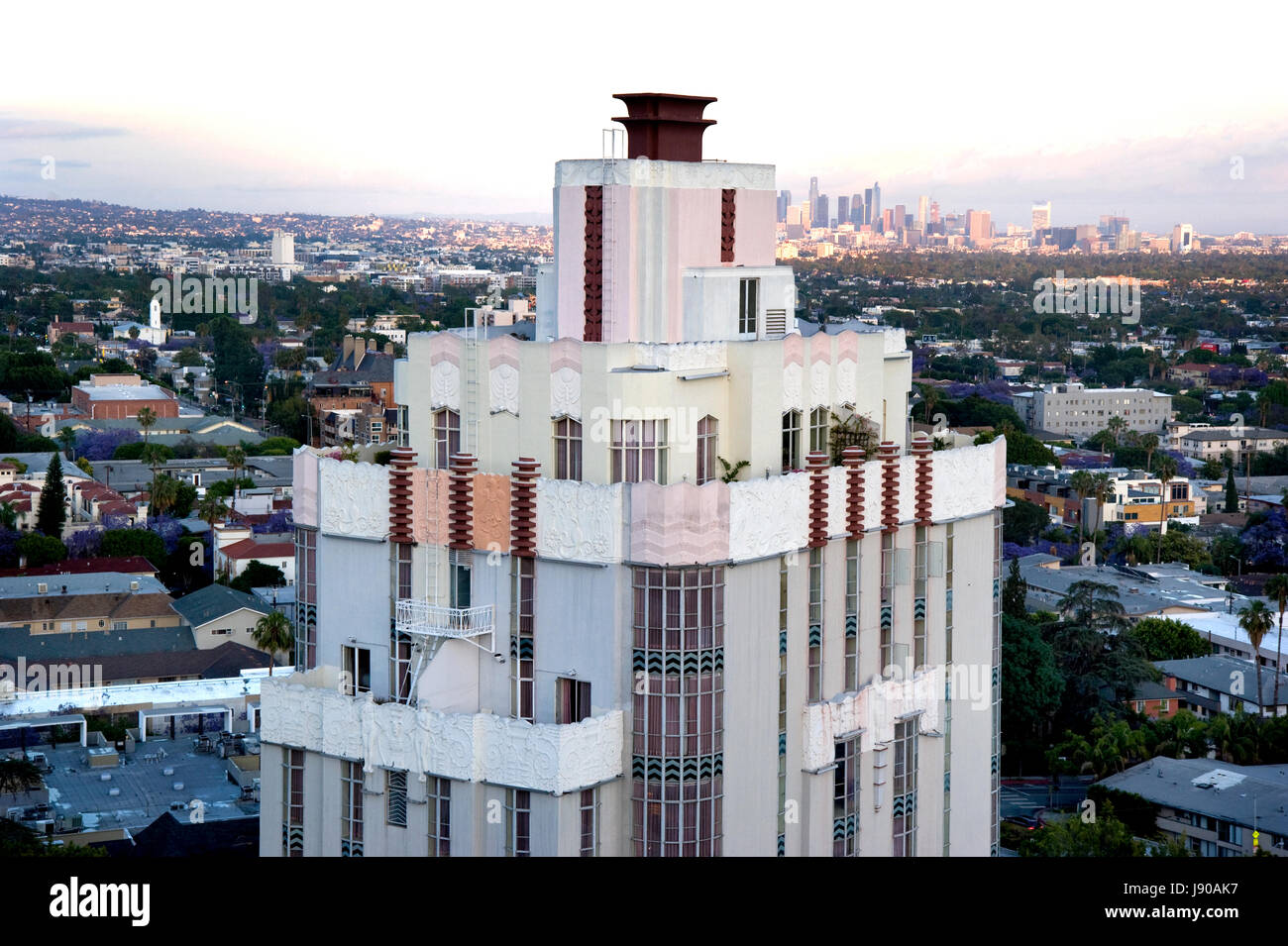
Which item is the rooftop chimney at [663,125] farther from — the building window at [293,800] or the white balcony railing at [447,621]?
the building window at [293,800]

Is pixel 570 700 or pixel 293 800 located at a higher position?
pixel 570 700

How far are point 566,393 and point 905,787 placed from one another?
9227 mm

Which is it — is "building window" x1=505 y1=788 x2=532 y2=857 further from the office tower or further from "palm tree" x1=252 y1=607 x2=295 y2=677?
"palm tree" x1=252 y1=607 x2=295 y2=677

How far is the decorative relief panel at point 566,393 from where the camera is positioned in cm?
2841

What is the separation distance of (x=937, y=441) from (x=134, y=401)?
123 metres

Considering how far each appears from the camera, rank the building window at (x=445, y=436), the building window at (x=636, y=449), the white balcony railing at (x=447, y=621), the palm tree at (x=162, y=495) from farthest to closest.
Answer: the palm tree at (x=162, y=495), the building window at (x=445, y=436), the white balcony railing at (x=447, y=621), the building window at (x=636, y=449)

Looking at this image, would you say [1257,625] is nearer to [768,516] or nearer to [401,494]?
[768,516]

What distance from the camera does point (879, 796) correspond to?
31.0 meters

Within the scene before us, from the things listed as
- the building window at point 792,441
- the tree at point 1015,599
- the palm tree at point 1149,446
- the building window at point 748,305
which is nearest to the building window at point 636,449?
the building window at point 792,441

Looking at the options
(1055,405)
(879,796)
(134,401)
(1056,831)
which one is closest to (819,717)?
(879,796)

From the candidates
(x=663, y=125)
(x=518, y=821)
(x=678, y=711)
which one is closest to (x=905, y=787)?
(x=678, y=711)

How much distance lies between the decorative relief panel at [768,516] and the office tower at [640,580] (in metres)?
0.06

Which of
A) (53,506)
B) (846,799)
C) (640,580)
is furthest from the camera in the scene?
(53,506)

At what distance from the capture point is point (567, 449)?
28.7 metres
